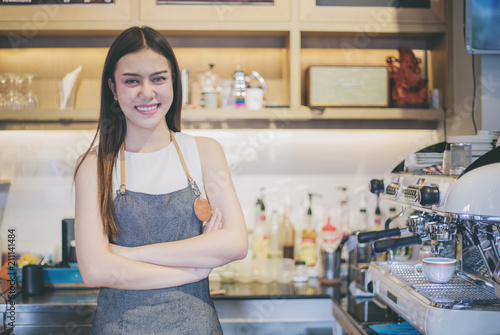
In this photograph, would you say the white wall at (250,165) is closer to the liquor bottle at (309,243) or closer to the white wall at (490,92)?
the liquor bottle at (309,243)

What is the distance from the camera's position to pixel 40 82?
262 cm

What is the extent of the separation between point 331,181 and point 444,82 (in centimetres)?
73

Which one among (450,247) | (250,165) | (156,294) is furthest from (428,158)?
(250,165)

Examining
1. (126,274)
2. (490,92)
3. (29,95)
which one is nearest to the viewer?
(126,274)

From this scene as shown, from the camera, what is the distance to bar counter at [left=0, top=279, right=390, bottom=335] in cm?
205

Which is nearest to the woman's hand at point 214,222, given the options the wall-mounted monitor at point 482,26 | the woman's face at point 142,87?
the woman's face at point 142,87

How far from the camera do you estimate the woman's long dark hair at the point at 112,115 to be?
1409 mm

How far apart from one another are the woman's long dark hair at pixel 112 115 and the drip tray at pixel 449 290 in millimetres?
851

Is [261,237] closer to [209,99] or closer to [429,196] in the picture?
[209,99]

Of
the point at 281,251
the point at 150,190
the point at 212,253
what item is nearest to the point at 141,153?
the point at 150,190

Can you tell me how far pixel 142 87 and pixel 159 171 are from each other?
239 millimetres

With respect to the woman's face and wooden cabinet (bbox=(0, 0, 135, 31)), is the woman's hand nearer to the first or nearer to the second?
the woman's face

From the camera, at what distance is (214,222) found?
145cm

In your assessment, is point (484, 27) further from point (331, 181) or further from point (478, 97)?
point (331, 181)
